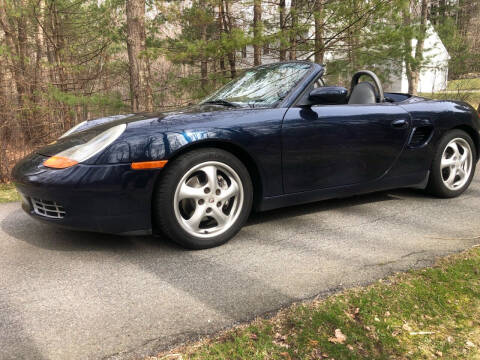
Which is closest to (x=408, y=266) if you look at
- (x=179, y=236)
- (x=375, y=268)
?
(x=375, y=268)

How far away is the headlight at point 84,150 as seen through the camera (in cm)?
241

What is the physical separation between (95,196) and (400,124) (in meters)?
2.60

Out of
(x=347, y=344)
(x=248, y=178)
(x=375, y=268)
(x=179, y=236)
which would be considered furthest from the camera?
(x=248, y=178)

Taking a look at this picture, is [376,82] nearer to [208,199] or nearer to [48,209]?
[208,199]

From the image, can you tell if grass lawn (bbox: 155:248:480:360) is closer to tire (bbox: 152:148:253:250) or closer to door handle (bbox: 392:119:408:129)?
tire (bbox: 152:148:253:250)

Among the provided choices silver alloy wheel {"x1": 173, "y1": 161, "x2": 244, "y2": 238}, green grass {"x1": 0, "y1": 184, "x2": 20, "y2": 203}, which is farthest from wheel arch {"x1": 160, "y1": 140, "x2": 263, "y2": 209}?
green grass {"x1": 0, "y1": 184, "x2": 20, "y2": 203}

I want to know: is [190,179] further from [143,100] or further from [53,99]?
[143,100]

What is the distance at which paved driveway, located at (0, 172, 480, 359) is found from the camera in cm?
173

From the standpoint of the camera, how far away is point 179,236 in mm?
2584

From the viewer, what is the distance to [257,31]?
753cm

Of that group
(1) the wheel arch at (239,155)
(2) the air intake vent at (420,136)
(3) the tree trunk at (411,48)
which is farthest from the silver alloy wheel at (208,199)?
(3) the tree trunk at (411,48)

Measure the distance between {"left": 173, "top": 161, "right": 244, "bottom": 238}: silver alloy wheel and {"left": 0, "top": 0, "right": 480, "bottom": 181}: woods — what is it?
12.0 ft

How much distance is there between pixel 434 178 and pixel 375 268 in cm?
190

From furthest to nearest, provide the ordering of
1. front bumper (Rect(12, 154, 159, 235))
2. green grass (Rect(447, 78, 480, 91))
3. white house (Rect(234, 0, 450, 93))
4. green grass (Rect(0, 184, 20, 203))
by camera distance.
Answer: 1. green grass (Rect(447, 78, 480, 91))
2. white house (Rect(234, 0, 450, 93))
3. green grass (Rect(0, 184, 20, 203))
4. front bumper (Rect(12, 154, 159, 235))
